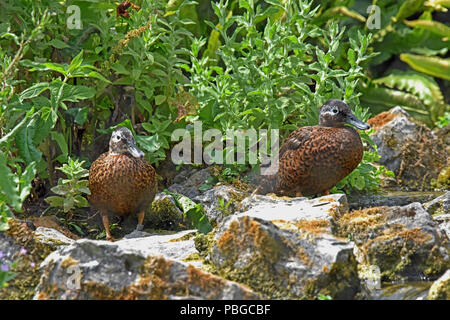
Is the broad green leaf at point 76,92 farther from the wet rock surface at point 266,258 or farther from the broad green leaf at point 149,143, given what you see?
the wet rock surface at point 266,258

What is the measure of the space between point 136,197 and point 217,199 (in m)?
0.64

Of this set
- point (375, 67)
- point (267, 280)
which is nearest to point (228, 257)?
point (267, 280)

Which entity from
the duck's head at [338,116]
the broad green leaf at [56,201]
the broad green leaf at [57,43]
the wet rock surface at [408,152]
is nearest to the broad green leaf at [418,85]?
the wet rock surface at [408,152]

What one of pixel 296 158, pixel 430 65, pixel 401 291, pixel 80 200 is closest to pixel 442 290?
pixel 401 291

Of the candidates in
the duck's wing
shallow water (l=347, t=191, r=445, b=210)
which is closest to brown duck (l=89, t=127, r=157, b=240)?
the duck's wing

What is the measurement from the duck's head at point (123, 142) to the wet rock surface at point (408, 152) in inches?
105

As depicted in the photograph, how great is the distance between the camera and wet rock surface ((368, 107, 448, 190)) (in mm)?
6266

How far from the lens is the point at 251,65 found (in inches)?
203

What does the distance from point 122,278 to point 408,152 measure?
12.7 feet

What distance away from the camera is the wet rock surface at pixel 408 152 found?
6.27 metres

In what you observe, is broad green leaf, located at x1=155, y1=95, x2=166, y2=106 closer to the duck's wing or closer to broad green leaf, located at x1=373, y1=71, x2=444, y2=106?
the duck's wing

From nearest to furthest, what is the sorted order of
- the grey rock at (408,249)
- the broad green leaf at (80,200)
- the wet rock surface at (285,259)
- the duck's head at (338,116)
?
the wet rock surface at (285,259) < the grey rock at (408,249) < the broad green leaf at (80,200) < the duck's head at (338,116)

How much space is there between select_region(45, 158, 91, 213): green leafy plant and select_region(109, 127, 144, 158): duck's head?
0.27m

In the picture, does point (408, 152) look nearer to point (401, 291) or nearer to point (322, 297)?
point (401, 291)
